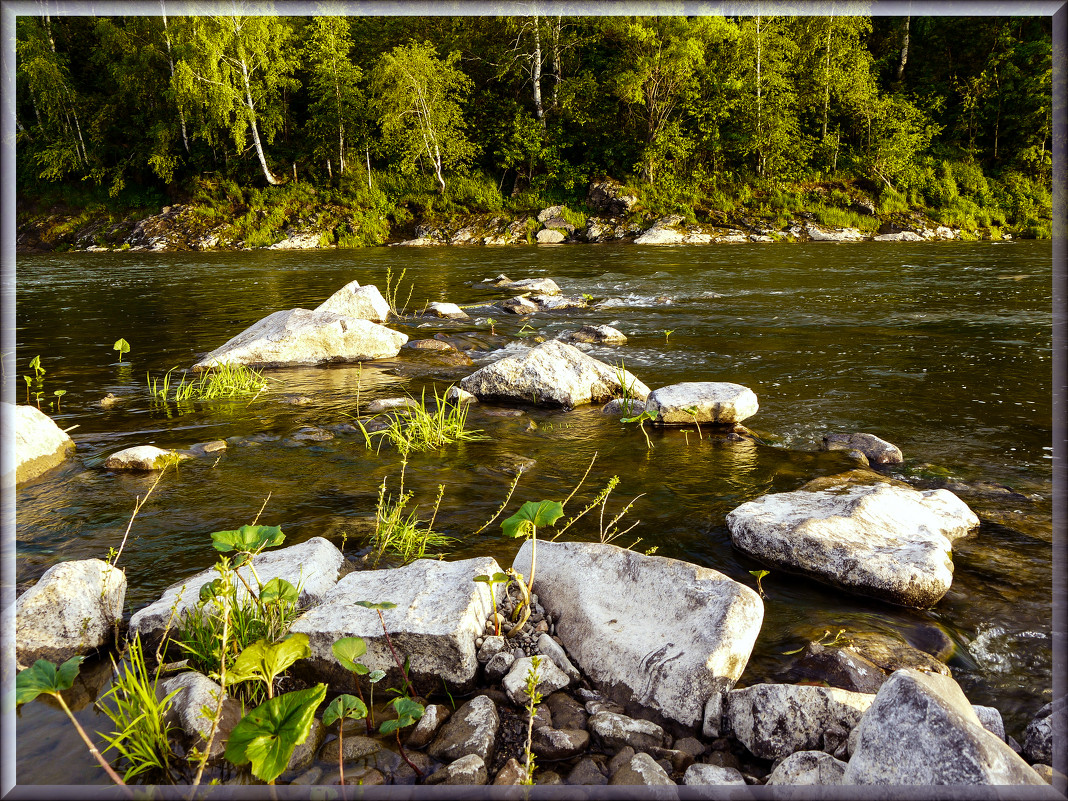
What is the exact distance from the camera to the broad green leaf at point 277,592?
2.69 metres

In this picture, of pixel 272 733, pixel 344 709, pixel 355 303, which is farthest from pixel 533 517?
pixel 355 303

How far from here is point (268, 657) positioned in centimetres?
222

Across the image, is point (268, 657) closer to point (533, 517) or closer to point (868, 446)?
point (533, 517)

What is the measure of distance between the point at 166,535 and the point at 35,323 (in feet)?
37.5

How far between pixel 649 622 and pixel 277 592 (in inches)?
65.8

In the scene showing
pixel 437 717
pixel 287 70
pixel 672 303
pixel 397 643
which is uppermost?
pixel 287 70

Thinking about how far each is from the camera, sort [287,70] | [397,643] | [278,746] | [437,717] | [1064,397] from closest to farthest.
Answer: [278,746] < [437,717] < [397,643] < [1064,397] < [287,70]

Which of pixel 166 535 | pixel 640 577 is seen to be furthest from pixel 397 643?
pixel 166 535

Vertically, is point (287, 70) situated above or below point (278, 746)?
above

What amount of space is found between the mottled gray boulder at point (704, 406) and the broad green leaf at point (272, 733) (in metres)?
4.63

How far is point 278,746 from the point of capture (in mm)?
2021

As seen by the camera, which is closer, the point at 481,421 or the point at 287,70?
the point at 481,421

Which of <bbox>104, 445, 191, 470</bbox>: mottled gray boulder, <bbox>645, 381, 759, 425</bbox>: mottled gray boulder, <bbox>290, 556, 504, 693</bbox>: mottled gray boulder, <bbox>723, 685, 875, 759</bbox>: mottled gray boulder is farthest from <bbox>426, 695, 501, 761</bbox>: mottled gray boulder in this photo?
<bbox>645, 381, 759, 425</bbox>: mottled gray boulder

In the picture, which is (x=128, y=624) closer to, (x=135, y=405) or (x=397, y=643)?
(x=397, y=643)
